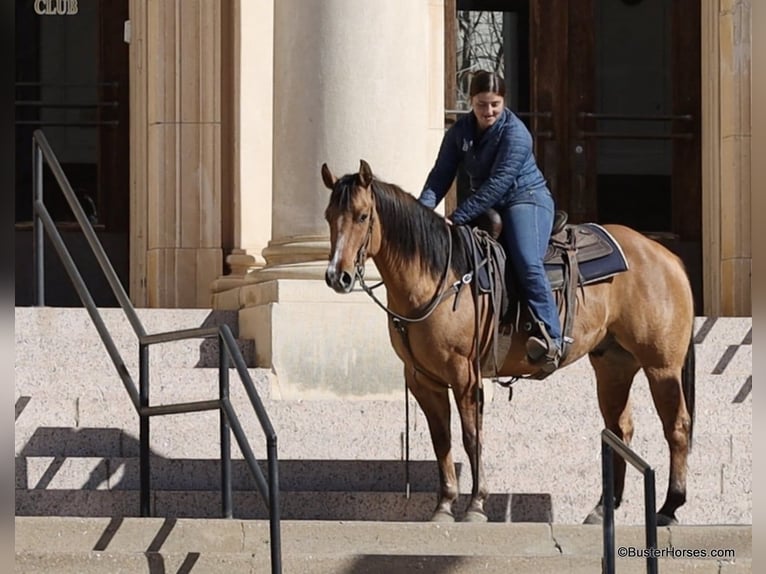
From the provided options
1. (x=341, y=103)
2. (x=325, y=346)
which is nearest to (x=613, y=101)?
(x=341, y=103)

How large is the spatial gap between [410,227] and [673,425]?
6.15 ft

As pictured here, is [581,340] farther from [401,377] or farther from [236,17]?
[236,17]

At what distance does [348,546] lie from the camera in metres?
8.70

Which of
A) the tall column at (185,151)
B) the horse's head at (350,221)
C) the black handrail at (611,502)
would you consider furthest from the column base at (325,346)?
the black handrail at (611,502)

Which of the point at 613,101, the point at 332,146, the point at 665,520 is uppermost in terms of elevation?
the point at 613,101

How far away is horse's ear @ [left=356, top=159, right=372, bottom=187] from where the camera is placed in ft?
29.7

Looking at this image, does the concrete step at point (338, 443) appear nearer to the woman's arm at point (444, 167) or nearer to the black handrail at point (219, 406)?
the black handrail at point (219, 406)

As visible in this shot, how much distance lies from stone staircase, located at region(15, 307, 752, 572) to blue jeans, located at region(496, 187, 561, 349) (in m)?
0.91

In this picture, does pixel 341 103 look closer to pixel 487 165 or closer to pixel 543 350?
pixel 487 165

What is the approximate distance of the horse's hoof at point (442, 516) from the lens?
30.2 ft

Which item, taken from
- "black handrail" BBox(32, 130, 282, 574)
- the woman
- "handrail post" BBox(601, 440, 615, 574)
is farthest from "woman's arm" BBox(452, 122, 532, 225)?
"handrail post" BBox(601, 440, 615, 574)

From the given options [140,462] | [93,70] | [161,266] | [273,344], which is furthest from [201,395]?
[93,70]

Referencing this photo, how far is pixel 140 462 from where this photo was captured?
940 centimetres

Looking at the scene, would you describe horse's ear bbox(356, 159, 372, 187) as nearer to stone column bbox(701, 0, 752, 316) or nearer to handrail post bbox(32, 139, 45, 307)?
handrail post bbox(32, 139, 45, 307)
